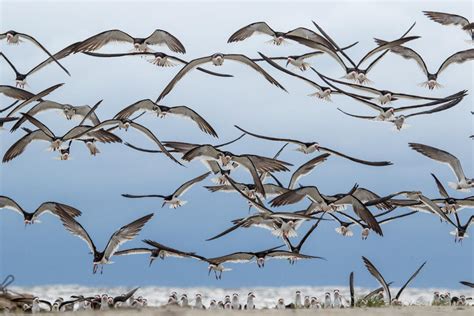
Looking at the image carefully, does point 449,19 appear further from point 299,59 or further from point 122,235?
point 122,235

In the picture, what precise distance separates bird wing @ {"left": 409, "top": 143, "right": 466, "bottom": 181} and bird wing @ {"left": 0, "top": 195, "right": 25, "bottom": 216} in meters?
7.02

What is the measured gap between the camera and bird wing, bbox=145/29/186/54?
1583cm

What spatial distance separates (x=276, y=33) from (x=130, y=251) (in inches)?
216

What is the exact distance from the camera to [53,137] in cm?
A: 1513

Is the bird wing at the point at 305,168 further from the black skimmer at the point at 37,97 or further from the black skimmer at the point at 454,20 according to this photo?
the black skimmer at the point at 37,97

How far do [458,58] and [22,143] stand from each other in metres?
8.43

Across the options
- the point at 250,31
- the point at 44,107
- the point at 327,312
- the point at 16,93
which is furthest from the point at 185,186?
the point at 327,312

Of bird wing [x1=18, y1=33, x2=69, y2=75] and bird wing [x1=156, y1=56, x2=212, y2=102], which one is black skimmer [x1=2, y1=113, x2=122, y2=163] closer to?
bird wing [x1=18, y1=33, x2=69, y2=75]

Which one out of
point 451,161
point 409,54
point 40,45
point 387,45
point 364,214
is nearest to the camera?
point 364,214

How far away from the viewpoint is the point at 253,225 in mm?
13891

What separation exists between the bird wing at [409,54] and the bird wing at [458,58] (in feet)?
1.32

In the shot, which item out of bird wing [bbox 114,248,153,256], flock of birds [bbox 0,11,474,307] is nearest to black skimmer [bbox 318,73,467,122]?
flock of birds [bbox 0,11,474,307]

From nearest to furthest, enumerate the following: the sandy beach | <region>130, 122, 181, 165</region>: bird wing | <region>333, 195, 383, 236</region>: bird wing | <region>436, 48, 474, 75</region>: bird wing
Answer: the sandy beach, <region>333, 195, 383, 236</region>: bird wing, <region>130, 122, 181, 165</region>: bird wing, <region>436, 48, 474, 75</region>: bird wing

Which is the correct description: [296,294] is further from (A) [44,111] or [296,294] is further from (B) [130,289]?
(A) [44,111]
